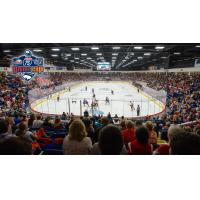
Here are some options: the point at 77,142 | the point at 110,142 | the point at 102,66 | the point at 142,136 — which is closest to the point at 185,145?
the point at 142,136

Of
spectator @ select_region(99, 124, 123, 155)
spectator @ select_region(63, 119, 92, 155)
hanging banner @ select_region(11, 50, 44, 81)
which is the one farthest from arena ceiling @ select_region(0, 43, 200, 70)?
spectator @ select_region(99, 124, 123, 155)

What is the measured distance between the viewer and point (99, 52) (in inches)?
454

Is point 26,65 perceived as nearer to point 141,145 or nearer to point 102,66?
point 102,66

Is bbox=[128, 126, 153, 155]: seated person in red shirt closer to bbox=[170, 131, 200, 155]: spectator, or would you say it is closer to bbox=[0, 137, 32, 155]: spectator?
bbox=[170, 131, 200, 155]: spectator

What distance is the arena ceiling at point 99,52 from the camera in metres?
8.43

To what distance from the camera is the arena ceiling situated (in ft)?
27.6

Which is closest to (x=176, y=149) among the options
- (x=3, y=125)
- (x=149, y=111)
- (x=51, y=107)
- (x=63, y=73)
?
(x=3, y=125)

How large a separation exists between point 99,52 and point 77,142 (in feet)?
28.7

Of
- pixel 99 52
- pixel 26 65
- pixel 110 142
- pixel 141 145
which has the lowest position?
pixel 141 145

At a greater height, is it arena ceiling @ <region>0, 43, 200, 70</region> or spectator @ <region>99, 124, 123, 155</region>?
arena ceiling @ <region>0, 43, 200, 70</region>

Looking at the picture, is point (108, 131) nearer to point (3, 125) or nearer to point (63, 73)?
point (3, 125)

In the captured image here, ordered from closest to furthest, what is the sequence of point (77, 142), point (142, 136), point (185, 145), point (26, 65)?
point (185, 145) → point (142, 136) → point (77, 142) → point (26, 65)

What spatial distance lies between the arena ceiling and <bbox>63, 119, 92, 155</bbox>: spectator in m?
4.64
